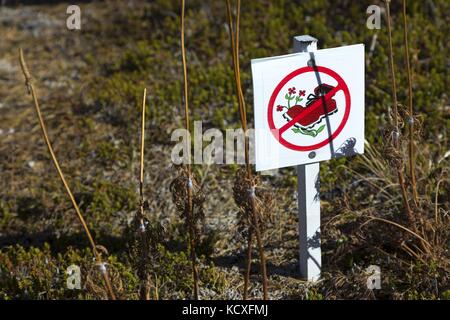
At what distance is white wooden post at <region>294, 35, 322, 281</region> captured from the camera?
14.3 feet

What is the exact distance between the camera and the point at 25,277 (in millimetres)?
4871

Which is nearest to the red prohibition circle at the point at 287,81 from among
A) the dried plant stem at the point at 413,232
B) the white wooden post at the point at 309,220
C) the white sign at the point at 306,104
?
the white sign at the point at 306,104

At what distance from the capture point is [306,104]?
13.3 feet

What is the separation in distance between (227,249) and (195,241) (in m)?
0.94

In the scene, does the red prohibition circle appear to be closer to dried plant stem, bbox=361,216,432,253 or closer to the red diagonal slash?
the red diagonal slash

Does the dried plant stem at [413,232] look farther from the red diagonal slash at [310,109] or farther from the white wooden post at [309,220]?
the red diagonal slash at [310,109]

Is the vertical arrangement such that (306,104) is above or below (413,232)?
above

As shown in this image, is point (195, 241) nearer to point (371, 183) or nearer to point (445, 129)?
point (371, 183)

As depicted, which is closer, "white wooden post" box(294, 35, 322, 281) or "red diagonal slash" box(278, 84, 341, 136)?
"red diagonal slash" box(278, 84, 341, 136)

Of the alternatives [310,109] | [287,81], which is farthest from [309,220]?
[287,81]

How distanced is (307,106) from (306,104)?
2 cm

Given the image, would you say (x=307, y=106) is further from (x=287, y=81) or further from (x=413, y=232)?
(x=413, y=232)

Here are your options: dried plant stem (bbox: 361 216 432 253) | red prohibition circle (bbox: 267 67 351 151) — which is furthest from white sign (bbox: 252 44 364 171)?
dried plant stem (bbox: 361 216 432 253)
